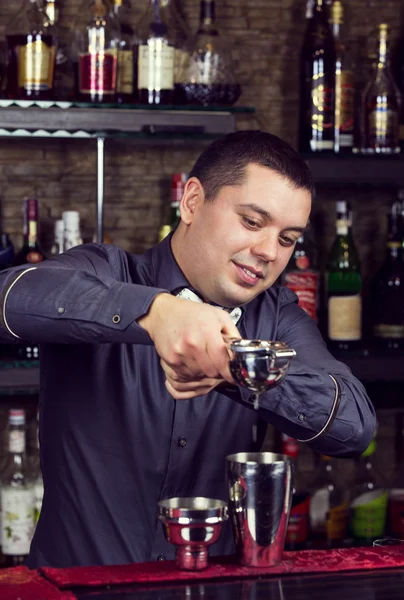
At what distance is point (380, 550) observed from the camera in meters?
1.32

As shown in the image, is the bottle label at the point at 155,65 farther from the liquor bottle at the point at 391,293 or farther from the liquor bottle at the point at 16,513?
the liquor bottle at the point at 16,513

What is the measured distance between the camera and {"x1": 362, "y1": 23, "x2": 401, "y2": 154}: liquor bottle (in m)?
2.44

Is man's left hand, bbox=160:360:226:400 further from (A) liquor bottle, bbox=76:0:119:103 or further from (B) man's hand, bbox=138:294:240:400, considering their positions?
(A) liquor bottle, bbox=76:0:119:103

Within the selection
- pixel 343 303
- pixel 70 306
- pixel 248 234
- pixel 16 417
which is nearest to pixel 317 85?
pixel 343 303

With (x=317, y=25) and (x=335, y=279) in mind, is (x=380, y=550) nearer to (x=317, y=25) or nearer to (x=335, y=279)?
(x=335, y=279)

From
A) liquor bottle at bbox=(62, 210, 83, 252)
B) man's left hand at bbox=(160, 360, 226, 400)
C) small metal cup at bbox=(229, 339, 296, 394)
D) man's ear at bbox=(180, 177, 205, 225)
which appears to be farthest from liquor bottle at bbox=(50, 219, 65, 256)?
small metal cup at bbox=(229, 339, 296, 394)

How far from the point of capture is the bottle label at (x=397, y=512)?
2.45m

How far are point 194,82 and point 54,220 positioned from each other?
0.49 metres

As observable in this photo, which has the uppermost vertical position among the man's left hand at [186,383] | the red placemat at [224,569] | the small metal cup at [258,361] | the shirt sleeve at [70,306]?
the shirt sleeve at [70,306]

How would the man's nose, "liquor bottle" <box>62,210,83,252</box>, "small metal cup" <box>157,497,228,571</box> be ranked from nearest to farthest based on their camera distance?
"small metal cup" <box>157,497,228,571</box>
the man's nose
"liquor bottle" <box>62,210,83,252</box>

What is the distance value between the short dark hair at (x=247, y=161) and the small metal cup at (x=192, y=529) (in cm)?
62

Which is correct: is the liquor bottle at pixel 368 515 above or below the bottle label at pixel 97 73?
below

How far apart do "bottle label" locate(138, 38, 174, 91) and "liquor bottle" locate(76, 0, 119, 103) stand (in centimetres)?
6

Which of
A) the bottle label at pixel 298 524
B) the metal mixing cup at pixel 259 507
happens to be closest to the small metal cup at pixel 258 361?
the metal mixing cup at pixel 259 507
